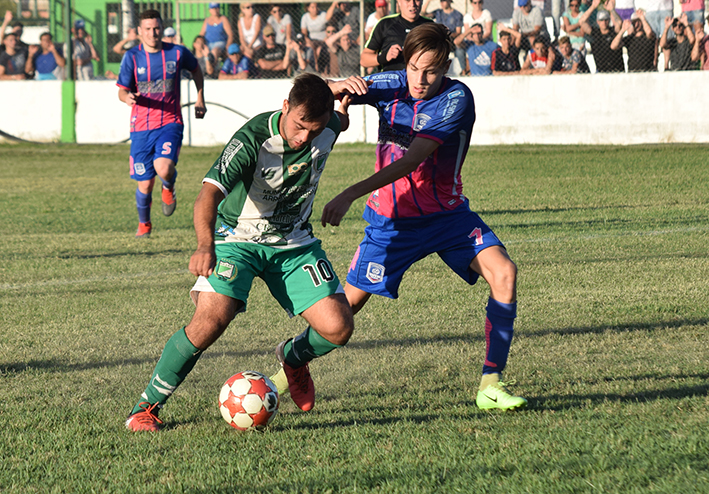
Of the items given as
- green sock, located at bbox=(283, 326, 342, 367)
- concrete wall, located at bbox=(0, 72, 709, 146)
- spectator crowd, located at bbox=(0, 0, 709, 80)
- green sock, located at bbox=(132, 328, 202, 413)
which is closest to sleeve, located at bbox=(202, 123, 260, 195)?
green sock, located at bbox=(132, 328, 202, 413)

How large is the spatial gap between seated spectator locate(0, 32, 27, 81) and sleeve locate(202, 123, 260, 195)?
16.5 m

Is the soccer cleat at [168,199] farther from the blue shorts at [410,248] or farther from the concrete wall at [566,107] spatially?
the concrete wall at [566,107]

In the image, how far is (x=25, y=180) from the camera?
557 inches

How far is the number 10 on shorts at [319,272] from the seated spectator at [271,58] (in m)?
14.0

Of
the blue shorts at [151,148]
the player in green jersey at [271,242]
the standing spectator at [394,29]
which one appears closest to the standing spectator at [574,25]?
the standing spectator at [394,29]

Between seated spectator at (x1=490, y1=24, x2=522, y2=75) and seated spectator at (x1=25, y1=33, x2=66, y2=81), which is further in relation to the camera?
seated spectator at (x1=25, y1=33, x2=66, y2=81)

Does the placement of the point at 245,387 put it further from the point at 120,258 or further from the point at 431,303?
the point at 120,258

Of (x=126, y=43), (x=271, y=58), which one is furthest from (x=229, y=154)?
(x=126, y=43)

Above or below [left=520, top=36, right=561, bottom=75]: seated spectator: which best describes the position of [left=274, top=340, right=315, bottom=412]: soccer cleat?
below

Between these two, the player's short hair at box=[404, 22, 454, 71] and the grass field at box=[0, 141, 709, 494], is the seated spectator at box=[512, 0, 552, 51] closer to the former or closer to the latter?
the grass field at box=[0, 141, 709, 494]

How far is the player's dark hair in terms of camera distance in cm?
338

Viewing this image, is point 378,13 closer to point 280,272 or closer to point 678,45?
point 678,45

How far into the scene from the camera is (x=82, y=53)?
18.1 metres

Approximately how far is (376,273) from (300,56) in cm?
1356
